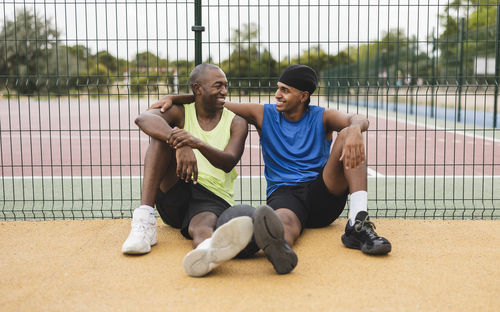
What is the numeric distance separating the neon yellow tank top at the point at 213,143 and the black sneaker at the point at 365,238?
959mm

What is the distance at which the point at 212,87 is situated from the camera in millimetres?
3963

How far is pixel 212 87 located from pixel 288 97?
0.61 meters

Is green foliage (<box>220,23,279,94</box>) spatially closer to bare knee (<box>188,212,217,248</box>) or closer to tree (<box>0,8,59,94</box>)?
bare knee (<box>188,212,217,248</box>)

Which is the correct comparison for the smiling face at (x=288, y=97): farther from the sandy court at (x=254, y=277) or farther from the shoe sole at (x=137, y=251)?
the shoe sole at (x=137, y=251)

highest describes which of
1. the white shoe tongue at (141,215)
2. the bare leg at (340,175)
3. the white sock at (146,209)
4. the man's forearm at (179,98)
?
the man's forearm at (179,98)

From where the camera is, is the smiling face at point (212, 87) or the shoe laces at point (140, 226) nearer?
the shoe laces at point (140, 226)

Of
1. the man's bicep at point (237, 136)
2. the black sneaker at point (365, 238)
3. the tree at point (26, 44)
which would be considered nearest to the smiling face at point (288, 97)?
the man's bicep at point (237, 136)

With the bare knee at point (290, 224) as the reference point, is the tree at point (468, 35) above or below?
above

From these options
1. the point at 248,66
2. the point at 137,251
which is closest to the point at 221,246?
the point at 137,251

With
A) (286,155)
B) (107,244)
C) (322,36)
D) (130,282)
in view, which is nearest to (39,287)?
(130,282)

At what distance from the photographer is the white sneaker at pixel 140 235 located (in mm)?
3611

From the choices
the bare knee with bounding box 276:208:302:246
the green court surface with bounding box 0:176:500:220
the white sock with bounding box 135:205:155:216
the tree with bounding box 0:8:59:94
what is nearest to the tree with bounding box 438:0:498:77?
the green court surface with bounding box 0:176:500:220

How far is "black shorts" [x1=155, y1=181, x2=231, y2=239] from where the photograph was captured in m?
3.96

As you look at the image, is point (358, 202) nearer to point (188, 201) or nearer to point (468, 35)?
point (188, 201)
